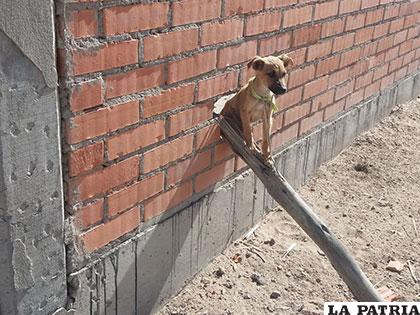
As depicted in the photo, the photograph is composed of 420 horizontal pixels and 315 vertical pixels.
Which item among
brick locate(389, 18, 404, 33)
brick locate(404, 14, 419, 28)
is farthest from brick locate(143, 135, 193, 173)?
brick locate(404, 14, 419, 28)

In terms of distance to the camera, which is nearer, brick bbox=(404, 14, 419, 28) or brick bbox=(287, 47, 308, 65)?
brick bbox=(287, 47, 308, 65)

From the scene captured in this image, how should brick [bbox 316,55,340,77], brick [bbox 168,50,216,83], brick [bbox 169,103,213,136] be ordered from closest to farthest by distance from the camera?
brick [bbox 168,50,216,83] → brick [bbox 169,103,213,136] → brick [bbox 316,55,340,77]

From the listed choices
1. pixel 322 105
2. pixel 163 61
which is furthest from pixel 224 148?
pixel 322 105

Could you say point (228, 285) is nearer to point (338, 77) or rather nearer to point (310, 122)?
point (310, 122)

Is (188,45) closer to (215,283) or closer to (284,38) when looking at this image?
(284,38)

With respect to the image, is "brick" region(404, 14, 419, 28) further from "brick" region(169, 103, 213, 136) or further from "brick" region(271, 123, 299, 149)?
"brick" region(169, 103, 213, 136)

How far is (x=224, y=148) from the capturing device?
3.10 metres

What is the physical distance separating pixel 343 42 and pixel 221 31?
1.69 metres

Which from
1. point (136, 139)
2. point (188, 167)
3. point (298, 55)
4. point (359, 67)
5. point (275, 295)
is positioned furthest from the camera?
point (359, 67)

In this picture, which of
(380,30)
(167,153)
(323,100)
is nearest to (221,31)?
(167,153)

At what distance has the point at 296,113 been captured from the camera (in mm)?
3768

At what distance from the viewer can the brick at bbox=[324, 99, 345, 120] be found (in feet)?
13.9

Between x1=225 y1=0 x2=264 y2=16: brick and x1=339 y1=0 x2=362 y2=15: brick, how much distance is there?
3.78 feet

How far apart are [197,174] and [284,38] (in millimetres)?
1089
